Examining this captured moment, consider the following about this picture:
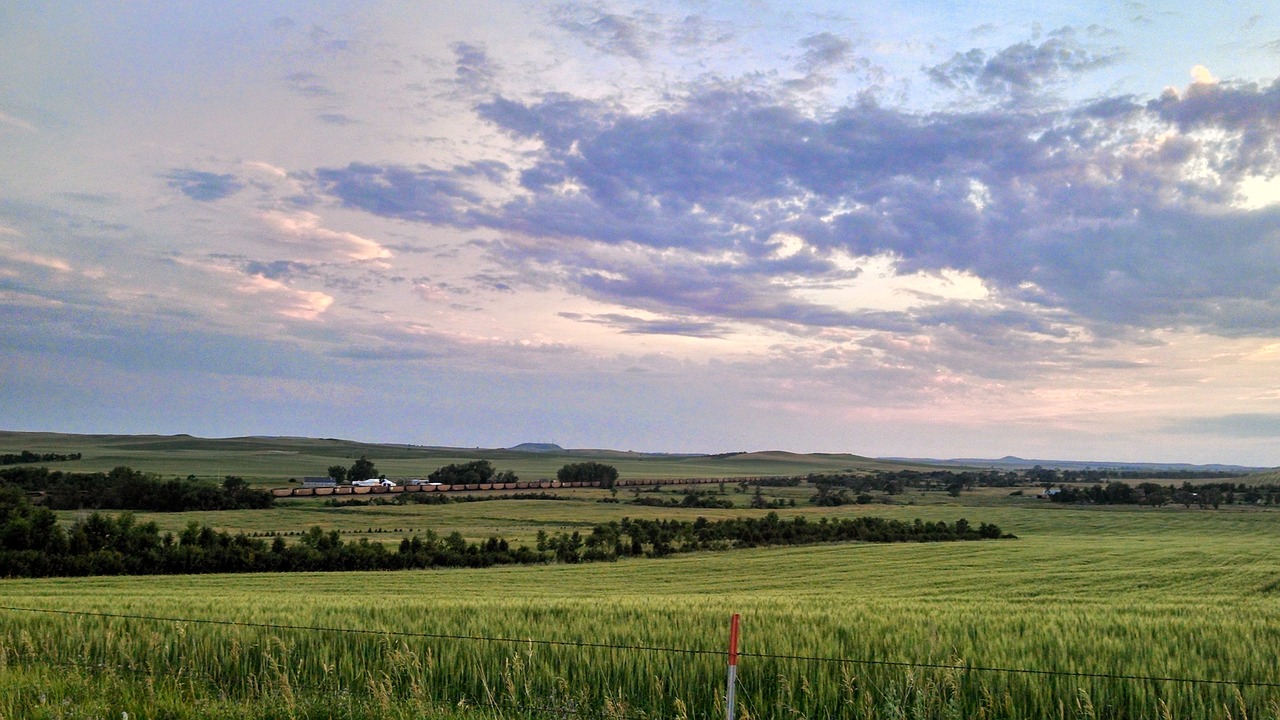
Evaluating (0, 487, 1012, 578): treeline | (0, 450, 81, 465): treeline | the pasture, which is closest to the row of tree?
(0, 450, 81, 465): treeline

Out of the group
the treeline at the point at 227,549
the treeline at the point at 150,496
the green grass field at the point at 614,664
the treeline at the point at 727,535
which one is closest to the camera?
the green grass field at the point at 614,664

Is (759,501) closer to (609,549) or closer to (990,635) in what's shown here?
(609,549)

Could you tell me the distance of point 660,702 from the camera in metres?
8.49

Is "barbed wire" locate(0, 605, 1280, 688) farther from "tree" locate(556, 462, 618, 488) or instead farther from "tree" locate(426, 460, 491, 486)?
"tree" locate(556, 462, 618, 488)

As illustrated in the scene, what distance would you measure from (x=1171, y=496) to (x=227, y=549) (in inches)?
4136

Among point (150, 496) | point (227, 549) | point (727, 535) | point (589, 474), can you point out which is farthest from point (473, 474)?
point (227, 549)

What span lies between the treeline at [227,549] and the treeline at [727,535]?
0.17 meters

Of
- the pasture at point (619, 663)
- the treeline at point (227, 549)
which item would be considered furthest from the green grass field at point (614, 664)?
the treeline at point (227, 549)

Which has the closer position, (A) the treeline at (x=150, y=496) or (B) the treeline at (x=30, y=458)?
(A) the treeline at (x=150, y=496)

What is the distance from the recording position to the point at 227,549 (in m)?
48.5

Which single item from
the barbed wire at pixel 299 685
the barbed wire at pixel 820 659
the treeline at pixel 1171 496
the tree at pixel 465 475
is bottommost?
the tree at pixel 465 475

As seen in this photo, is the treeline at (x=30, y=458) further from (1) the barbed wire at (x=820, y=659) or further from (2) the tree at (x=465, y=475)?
(1) the barbed wire at (x=820, y=659)

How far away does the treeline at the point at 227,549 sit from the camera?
45.5 m

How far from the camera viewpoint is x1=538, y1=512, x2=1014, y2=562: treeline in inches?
2302
